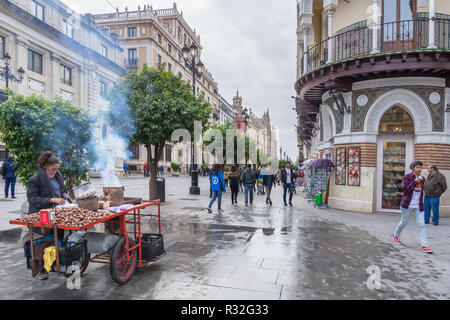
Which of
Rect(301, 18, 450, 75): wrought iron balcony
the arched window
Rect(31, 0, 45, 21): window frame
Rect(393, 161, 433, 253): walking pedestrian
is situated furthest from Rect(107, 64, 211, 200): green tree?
Rect(31, 0, 45, 21): window frame

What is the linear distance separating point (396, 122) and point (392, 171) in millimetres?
1828

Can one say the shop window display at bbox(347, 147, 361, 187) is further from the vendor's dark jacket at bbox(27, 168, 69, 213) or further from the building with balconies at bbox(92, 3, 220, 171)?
the building with balconies at bbox(92, 3, 220, 171)

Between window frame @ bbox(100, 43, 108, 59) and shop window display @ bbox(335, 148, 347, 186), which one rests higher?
window frame @ bbox(100, 43, 108, 59)

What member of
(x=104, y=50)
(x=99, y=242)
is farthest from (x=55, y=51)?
(x=99, y=242)

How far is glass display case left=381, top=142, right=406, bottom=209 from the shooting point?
11.0 metres

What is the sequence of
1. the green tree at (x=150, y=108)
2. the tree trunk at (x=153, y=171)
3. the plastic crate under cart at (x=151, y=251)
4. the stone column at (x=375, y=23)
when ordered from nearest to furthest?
the plastic crate under cart at (x=151, y=251) → the stone column at (x=375, y=23) → the green tree at (x=150, y=108) → the tree trunk at (x=153, y=171)

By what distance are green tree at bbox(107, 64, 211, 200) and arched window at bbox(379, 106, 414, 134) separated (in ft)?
22.6

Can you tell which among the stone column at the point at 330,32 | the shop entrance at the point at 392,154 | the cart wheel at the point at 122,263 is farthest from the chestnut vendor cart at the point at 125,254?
the stone column at the point at 330,32

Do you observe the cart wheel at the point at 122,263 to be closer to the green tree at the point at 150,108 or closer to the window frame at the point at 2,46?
the green tree at the point at 150,108

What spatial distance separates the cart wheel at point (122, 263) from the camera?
384 centimetres

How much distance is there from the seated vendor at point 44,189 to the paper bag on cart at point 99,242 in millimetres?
365

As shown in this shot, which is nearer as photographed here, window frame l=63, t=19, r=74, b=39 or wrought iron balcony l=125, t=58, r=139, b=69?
window frame l=63, t=19, r=74, b=39
